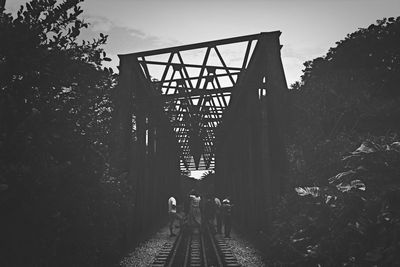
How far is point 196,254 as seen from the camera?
11.6 m

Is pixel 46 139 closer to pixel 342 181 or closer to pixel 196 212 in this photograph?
pixel 342 181

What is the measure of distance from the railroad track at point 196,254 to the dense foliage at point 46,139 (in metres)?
4.41

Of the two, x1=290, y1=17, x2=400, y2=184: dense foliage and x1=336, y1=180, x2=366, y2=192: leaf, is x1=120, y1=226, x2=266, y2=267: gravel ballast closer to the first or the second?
x1=290, y1=17, x2=400, y2=184: dense foliage

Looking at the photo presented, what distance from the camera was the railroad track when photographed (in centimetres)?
1010

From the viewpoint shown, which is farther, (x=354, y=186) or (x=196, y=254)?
(x=196, y=254)

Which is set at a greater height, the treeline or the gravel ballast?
the treeline

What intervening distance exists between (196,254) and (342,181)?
5604 millimetres

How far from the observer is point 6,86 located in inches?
178

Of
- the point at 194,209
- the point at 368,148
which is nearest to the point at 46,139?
the point at 368,148

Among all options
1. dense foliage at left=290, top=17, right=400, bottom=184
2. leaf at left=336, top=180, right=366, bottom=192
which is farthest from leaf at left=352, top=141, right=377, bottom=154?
dense foliage at left=290, top=17, right=400, bottom=184

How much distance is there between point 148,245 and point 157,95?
5.88 metres

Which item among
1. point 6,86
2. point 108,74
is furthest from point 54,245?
point 108,74

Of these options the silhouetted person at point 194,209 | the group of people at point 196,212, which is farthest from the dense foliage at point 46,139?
the silhouetted person at point 194,209

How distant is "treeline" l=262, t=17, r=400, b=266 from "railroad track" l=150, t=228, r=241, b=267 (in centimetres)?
125
